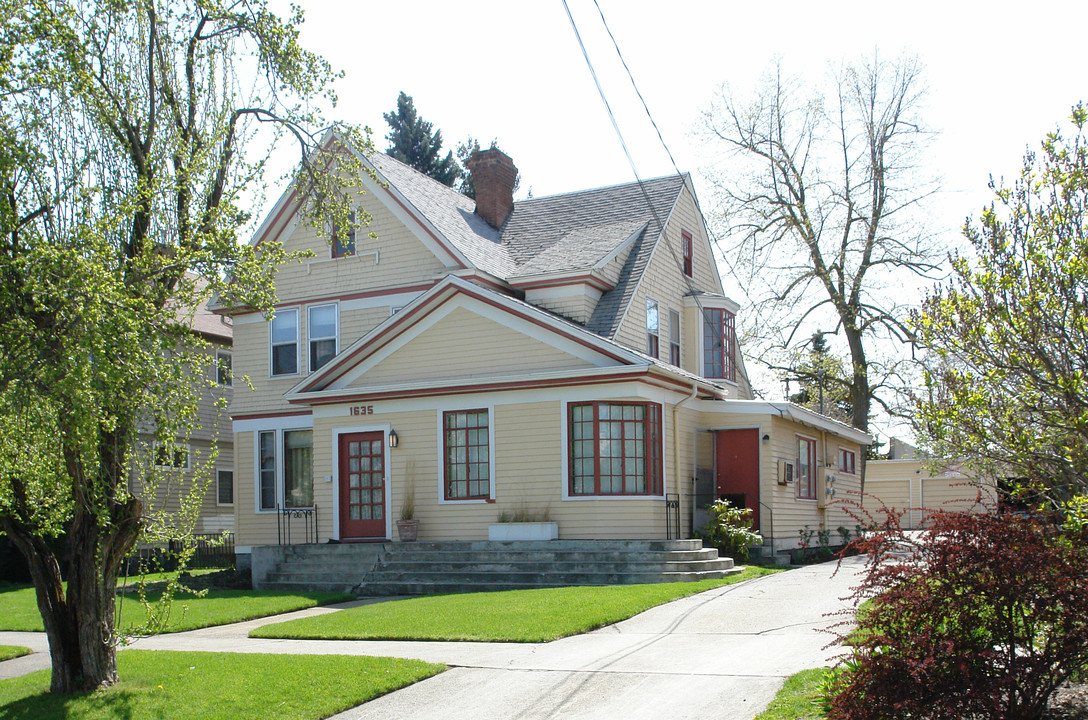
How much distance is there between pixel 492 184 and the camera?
25.7 metres

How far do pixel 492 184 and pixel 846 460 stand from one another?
39.9ft

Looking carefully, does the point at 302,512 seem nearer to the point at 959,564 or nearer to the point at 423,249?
the point at 423,249

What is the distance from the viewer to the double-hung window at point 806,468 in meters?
22.3

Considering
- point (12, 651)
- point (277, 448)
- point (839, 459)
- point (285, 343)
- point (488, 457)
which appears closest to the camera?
point (12, 651)

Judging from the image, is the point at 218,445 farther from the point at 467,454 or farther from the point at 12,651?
the point at 12,651

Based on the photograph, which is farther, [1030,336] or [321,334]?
A: [321,334]

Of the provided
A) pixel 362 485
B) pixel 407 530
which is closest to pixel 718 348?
pixel 407 530

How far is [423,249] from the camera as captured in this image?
22.0m

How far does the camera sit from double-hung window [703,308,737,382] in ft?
77.8

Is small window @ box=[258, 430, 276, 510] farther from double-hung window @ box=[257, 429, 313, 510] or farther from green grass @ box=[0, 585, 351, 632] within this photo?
green grass @ box=[0, 585, 351, 632]

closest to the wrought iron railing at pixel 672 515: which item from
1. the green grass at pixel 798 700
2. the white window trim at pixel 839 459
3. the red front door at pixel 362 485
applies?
the red front door at pixel 362 485

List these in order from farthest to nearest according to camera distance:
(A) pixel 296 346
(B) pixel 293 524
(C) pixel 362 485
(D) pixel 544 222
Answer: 1. (D) pixel 544 222
2. (A) pixel 296 346
3. (B) pixel 293 524
4. (C) pixel 362 485

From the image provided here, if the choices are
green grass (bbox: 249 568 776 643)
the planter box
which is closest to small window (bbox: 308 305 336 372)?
the planter box

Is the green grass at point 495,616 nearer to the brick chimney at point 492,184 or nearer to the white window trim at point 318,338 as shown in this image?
the white window trim at point 318,338
